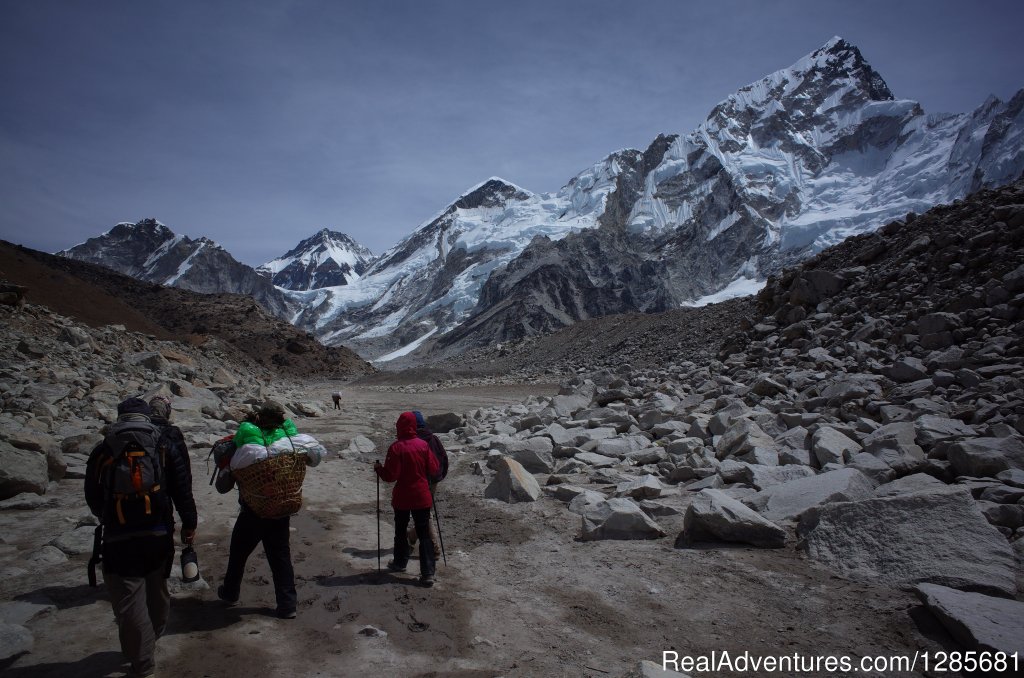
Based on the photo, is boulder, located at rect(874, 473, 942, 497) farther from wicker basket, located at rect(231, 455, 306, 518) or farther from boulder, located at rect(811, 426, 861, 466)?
wicker basket, located at rect(231, 455, 306, 518)

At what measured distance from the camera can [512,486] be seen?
8.08 meters

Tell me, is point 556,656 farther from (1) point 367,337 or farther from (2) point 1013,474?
(1) point 367,337

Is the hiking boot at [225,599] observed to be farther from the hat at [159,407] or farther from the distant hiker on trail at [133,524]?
the hat at [159,407]

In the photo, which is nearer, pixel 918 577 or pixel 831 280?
pixel 918 577

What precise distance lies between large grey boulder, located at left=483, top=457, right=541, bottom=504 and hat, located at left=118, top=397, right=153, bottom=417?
17.2 ft

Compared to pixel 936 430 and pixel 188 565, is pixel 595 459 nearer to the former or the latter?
pixel 936 430

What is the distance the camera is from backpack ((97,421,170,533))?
137 inches

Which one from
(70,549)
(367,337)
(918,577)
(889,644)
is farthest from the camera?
(367,337)

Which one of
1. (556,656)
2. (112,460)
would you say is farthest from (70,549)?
(556,656)

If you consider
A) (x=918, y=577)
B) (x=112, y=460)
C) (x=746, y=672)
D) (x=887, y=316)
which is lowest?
(x=746, y=672)

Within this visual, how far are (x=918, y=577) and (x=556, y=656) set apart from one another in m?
3.01

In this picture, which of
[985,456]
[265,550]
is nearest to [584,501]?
[265,550]

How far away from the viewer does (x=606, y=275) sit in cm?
13050

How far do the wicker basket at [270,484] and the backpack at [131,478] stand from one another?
0.72m
